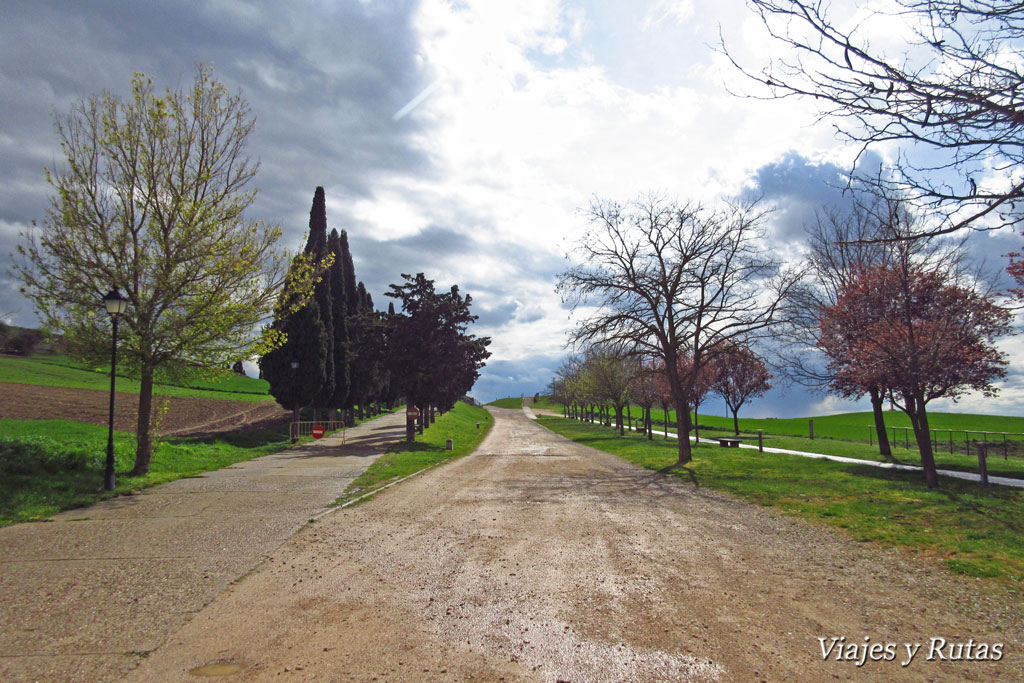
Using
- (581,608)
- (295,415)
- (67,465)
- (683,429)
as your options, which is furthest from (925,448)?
(295,415)

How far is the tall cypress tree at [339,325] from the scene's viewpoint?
3434 cm

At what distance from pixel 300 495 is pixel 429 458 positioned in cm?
950

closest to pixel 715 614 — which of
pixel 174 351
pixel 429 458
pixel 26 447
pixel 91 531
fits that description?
pixel 91 531

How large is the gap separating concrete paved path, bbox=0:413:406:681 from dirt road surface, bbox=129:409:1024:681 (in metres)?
0.37

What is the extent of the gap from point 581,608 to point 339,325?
32.9m

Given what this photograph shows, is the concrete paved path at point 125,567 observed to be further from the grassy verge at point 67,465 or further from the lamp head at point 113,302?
the lamp head at point 113,302

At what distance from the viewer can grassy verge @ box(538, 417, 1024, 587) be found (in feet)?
23.9

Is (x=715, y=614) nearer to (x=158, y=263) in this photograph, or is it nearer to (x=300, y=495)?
(x=300, y=495)

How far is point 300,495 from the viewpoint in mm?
11812

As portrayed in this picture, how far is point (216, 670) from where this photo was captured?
4059 mm

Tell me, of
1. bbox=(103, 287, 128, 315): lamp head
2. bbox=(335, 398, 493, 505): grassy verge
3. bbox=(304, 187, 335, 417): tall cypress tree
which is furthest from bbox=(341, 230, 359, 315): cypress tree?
bbox=(103, 287, 128, 315): lamp head

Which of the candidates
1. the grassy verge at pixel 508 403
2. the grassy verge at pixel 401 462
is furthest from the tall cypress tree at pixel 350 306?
the grassy verge at pixel 508 403

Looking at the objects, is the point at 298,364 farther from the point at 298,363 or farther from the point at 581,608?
the point at 581,608

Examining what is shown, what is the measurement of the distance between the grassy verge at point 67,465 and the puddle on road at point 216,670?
7115 millimetres
